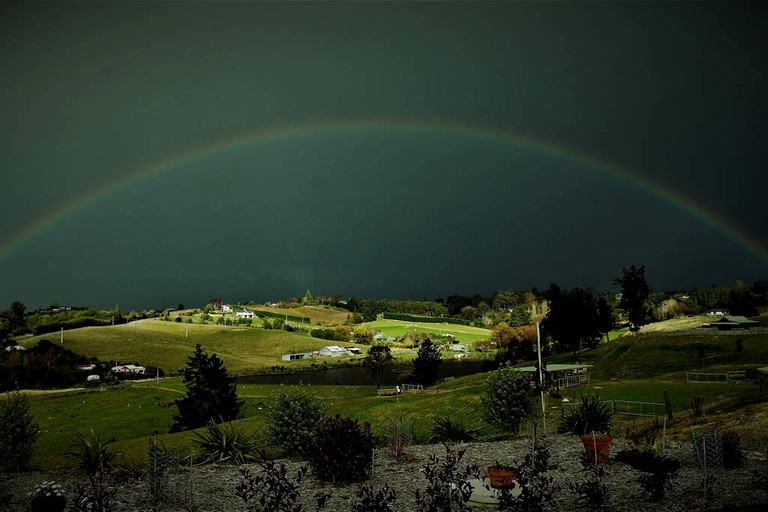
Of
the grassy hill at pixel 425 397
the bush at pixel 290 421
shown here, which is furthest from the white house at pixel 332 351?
the bush at pixel 290 421

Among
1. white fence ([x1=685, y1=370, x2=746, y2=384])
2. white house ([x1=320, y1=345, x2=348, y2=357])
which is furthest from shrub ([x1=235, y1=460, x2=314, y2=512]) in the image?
white house ([x1=320, y1=345, x2=348, y2=357])

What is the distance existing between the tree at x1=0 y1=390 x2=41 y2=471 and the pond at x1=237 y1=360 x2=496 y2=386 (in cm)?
7571

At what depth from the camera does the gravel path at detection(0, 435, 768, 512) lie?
44.2 ft

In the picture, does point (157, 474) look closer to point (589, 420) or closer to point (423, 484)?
point (423, 484)

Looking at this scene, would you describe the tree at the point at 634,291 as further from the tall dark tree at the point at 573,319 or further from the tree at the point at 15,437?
the tree at the point at 15,437

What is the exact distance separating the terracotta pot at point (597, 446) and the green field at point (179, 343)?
110 metres

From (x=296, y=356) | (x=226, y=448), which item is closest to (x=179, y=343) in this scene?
(x=296, y=356)

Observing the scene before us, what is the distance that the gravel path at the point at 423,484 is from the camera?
44.2ft

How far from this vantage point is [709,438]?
15.2 m

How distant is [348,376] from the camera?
11519 centimetres

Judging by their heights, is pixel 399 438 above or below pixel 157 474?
below

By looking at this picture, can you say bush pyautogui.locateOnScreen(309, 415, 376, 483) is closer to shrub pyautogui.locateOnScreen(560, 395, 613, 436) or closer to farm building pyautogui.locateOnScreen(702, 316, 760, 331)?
shrub pyautogui.locateOnScreen(560, 395, 613, 436)

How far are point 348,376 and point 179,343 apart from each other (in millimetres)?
53909

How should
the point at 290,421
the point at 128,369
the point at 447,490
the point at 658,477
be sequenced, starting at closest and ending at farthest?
the point at 447,490 < the point at 658,477 < the point at 290,421 < the point at 128,369
